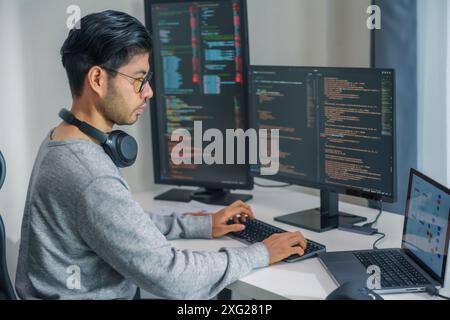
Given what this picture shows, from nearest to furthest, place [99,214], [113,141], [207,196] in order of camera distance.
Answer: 1. [99,214]
2. [113,141]
3. [207,196]

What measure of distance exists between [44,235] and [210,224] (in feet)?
1.94

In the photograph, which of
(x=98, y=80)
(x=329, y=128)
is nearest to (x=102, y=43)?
(x=98, y=80)

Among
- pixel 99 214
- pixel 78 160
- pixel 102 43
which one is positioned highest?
pixel 102 43

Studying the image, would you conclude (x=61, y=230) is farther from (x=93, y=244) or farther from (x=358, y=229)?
(x=358, y=229)

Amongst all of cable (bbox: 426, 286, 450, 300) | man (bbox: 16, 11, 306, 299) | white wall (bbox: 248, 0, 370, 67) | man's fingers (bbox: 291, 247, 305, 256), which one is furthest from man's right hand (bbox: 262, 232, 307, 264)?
white wall (bbox: 248, 0, 370, 67)

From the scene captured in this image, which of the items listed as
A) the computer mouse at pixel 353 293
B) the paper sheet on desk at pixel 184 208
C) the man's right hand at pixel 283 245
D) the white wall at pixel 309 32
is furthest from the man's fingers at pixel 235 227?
the white wall at pixel 309 32

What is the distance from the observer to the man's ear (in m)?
1.56

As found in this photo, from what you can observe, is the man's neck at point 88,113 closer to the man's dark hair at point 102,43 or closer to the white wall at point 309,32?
the man's dark hair at point 102,43

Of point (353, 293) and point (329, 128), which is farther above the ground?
point (329, 128)

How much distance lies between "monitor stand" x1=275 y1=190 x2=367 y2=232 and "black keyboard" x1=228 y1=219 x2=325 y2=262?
14 centimetres

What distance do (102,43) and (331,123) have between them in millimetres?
772

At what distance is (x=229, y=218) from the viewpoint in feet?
6.65

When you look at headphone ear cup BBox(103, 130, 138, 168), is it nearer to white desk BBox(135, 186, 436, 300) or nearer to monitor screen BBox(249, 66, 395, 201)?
white desk BBox(135, 186, 436, 300)

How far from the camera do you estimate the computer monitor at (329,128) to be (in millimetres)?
1889
